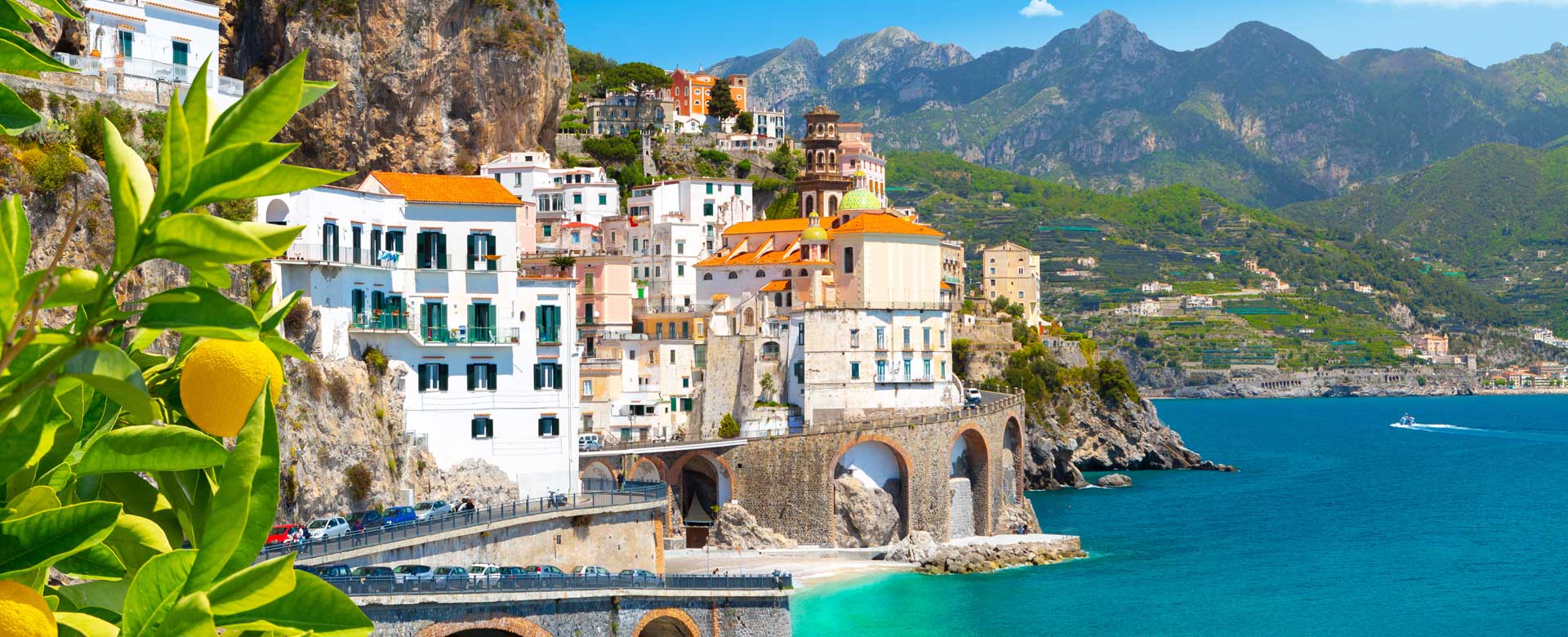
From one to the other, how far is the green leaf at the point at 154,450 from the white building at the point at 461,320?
3910 cm

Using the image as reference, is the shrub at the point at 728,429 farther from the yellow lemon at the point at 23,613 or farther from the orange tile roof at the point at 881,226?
the yellow lemon at the point at 23,613

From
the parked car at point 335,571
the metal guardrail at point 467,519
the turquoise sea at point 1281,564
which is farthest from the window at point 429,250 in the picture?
the turquoise sea at point 1281,564

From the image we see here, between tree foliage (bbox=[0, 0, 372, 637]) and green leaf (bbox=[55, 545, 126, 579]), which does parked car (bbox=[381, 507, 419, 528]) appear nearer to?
green leaf (bbox=[55, 545, 126, 579])

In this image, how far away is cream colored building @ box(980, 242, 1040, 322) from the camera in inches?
4545

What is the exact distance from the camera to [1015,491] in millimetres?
71688

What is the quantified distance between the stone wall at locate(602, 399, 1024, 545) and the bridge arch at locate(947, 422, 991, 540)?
58.3 inches

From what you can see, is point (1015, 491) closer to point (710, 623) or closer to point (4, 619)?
point (710, 623)

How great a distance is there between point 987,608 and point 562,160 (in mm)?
49974

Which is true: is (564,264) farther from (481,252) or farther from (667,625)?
(667,625)

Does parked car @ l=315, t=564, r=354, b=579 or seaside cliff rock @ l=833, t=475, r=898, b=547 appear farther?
seaside cliff rock @ l=833, t=475, r=898, b=547

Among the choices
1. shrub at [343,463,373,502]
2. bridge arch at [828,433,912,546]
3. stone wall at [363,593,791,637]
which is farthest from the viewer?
bridge arch at [828,433,912,546]

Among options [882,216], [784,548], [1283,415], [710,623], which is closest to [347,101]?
[882,216]

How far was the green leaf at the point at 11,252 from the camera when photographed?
3.34 metres

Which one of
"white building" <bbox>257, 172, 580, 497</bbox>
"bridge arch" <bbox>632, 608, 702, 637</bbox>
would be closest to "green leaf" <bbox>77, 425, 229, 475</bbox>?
"bridge arch" <bbox>632, 608, 702, 637</bbox>
